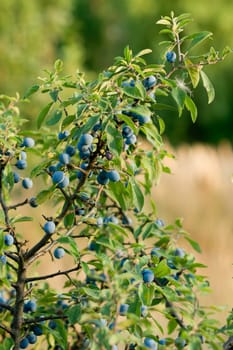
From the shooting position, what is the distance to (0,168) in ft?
8.26

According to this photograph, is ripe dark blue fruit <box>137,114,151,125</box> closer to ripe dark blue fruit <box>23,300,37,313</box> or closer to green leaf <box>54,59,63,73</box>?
green leaf <box>54,59,63,73</box>

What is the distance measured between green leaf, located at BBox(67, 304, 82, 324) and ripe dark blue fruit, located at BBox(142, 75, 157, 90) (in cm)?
58

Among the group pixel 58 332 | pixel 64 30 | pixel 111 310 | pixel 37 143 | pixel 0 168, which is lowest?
pixel 111 310

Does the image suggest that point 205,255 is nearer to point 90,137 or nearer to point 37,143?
point 37,143

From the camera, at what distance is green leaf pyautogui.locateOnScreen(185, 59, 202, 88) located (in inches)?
91.0

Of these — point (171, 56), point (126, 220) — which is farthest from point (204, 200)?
point (171, 56)

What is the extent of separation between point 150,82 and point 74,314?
61 cm

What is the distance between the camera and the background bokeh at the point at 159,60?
375 inches

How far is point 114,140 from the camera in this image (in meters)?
2.18

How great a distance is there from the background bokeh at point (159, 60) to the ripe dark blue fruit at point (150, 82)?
238cm

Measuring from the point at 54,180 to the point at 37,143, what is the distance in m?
0.79

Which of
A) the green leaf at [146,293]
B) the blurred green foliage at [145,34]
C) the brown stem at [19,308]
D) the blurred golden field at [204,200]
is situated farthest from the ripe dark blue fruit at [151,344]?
the blurred green foliage at [145,34]

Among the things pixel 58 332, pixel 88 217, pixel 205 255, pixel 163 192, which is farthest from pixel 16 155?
pixel 163 192

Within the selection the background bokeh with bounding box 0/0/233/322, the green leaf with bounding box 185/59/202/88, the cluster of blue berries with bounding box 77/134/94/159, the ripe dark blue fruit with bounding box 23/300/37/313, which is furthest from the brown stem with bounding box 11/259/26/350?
the background bokeh with bounding box 0/0/233/322
